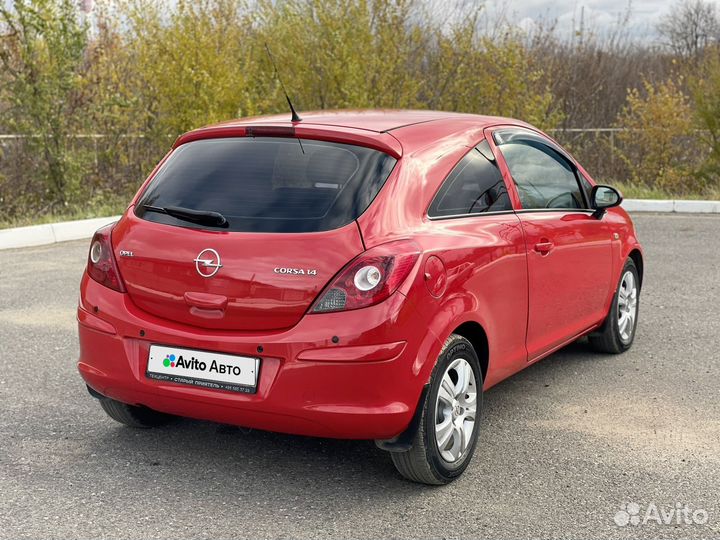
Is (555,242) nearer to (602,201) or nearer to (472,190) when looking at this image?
(472,190)

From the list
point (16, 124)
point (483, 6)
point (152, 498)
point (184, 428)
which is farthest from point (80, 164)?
point (152, 498)

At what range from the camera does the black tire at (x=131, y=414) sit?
452 centimetres

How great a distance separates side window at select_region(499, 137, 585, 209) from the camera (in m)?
4.88

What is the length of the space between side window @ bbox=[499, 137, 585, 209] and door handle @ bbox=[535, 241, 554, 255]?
218 mm

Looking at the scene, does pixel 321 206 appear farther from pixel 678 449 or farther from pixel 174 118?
pixel 174 118

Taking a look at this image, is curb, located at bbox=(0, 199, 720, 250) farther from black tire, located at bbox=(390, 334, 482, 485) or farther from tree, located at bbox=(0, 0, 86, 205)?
black tire, located at bbox=(390, 334, 482, 485)

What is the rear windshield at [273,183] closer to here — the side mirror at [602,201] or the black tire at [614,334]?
the side mirror at [602,201]

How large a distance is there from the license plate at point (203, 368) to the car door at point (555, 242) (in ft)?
5.53

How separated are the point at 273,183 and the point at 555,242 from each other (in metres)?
1.80

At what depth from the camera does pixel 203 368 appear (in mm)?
3770

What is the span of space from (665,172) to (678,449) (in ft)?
47.2

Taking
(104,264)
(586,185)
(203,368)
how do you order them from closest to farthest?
(203,368), (104,264), (586,185)

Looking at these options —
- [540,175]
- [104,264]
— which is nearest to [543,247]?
[540,175]

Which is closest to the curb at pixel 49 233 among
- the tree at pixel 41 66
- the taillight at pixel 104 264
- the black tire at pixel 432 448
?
the tree at pixel 41 66
